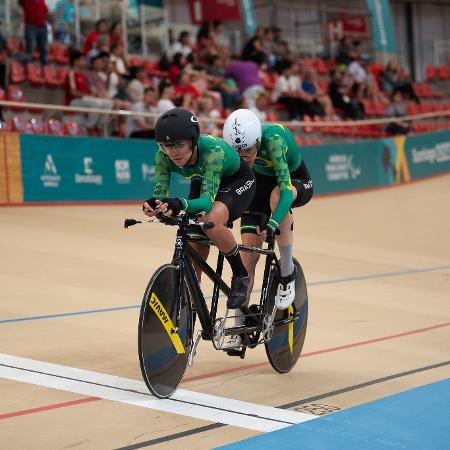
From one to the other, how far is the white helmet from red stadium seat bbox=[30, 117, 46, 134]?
7021 mm

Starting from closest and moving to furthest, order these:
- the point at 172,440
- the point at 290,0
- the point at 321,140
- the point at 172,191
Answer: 1. the point at 172,440
2. the point at 172,191
3. the point at 321,140
4. the point at 290,0

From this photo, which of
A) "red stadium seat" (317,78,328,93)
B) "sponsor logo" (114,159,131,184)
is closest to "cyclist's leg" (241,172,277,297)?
"sponsor logo" (114,159,131,184)

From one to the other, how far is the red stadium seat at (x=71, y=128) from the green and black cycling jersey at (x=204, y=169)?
755cm

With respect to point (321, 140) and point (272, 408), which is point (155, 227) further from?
point (272, 408)

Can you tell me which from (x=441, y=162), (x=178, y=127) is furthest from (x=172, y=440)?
(x=441, y=162)

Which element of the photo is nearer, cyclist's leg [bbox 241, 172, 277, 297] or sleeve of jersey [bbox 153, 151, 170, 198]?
sleeve of jersey [bbox 153, 151, 170, 198]

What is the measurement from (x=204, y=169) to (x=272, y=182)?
1.14 metres

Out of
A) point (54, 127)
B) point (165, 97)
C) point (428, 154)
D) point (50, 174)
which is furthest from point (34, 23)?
point (428, 154)

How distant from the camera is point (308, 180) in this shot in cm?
594

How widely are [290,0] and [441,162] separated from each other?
287 inches

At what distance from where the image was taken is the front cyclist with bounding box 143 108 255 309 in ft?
14.5

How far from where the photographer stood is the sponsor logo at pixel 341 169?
54.1 ft

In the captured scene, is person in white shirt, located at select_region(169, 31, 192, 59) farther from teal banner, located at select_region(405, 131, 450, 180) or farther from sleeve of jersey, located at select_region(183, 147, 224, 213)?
sleeve of jersey, located at select_region(183, 147, 224, 213)

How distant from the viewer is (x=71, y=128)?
1212cm
